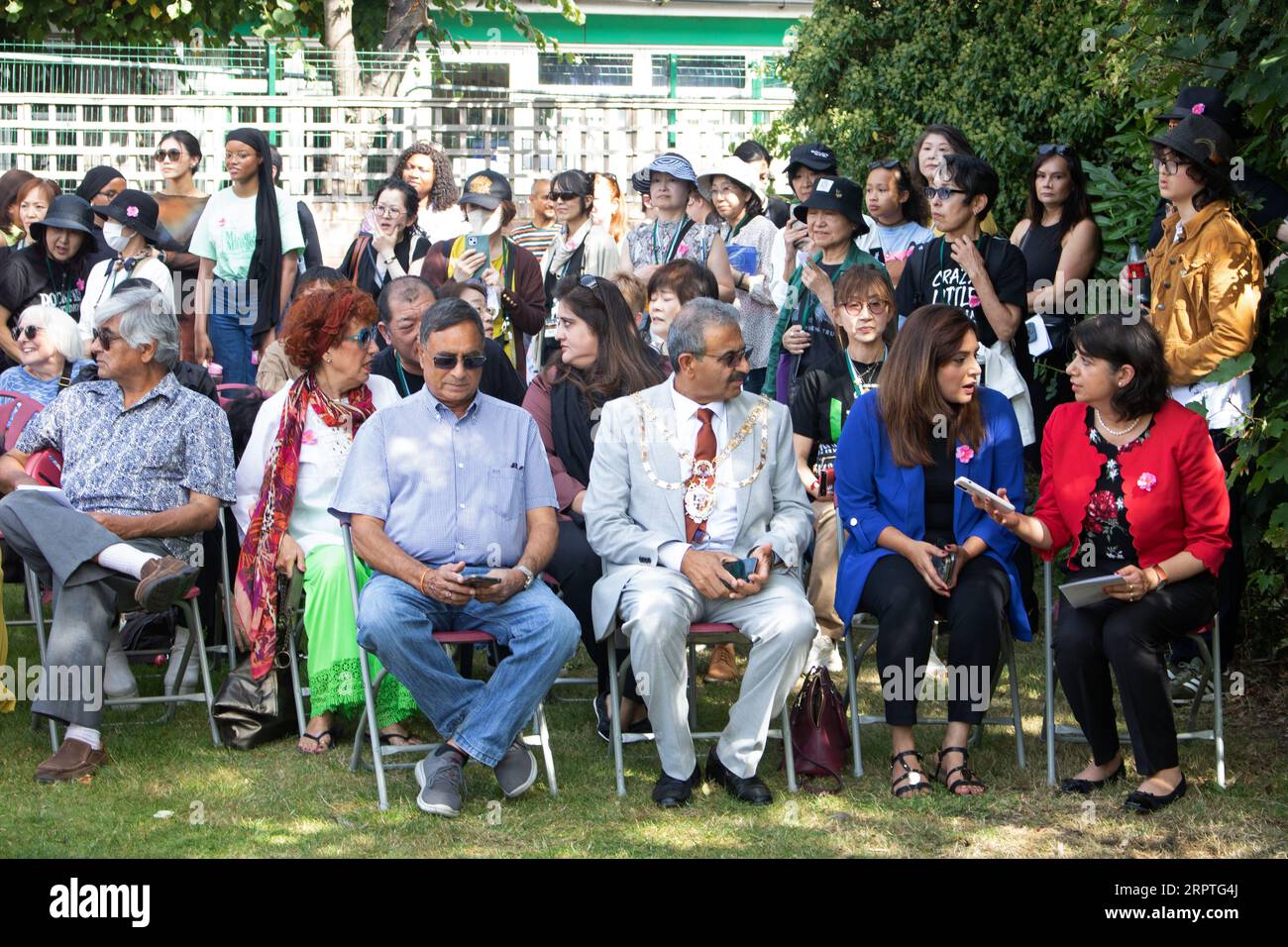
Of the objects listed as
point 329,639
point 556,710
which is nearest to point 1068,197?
point 556,710

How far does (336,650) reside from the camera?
20.3 feet

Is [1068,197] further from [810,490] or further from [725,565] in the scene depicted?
[725,565]

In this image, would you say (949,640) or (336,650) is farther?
(336,650)

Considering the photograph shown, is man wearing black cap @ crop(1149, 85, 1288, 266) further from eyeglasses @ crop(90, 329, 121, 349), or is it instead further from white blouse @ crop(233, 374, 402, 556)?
eyeglasses @ crop(90, 329, 121, 349)

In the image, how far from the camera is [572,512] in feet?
22.0

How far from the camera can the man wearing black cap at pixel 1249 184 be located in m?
6.32

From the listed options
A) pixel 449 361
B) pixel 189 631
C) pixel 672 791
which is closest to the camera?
pixel 672 791

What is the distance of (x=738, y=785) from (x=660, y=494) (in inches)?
44.1

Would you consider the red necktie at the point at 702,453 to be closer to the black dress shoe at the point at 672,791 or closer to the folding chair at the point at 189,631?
the black dress shoe at the point at 672,791

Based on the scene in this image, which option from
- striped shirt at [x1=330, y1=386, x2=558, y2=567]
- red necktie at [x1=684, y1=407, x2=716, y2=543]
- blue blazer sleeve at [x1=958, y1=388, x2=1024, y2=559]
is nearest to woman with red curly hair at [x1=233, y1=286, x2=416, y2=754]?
striped shirt at [x1=330, y1=386, x2=558, y2=567]

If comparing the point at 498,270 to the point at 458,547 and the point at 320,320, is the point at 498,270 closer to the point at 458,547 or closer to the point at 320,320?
the point at 320,320

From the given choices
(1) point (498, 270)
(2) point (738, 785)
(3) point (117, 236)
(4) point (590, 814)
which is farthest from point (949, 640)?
(3) point (117, 236)

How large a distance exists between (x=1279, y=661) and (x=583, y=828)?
364 cm

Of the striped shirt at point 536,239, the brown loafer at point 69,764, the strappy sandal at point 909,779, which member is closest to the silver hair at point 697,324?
the strappy sandal at point 909,779
